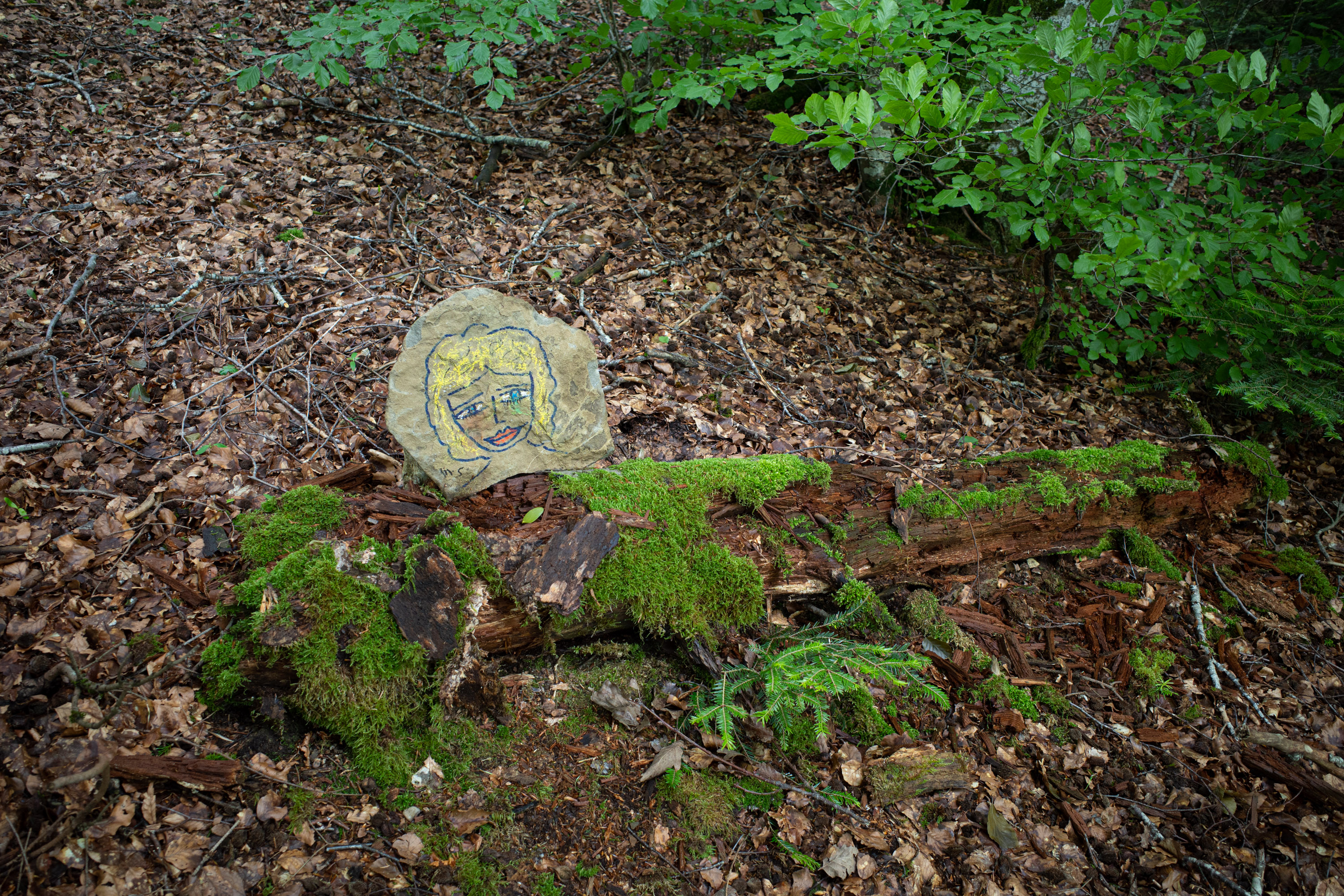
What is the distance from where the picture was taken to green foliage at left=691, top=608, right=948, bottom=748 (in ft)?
8.66

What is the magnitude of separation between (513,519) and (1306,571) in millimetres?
4925

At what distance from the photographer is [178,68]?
6.08 meters

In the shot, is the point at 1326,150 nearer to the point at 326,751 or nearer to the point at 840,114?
the point at 840,114

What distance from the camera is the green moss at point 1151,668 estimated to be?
11.7 ft

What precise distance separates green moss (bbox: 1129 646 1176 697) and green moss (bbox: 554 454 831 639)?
7.12 feet

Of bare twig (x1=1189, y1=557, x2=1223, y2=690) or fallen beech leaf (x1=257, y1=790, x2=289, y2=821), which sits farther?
bare twig (x1=1189, y1=557, x2=1223, y2=690)

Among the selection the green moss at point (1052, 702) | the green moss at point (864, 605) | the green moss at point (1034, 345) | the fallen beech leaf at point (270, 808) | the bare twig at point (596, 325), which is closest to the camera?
the fallen beech leaf at point (270, 808)

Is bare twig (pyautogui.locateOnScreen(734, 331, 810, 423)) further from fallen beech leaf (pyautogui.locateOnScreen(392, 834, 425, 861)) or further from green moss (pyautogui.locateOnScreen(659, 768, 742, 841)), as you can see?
fallen beech leaf (pyautogui.locateOnScreen(392, 834, 425, 861))

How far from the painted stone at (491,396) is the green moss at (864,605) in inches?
53.1

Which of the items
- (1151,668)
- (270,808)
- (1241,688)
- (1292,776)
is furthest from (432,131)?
(1292,776)

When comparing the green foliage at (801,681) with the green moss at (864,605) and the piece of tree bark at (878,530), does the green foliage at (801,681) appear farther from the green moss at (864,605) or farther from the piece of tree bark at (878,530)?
the piece of tree bark at (878,530)

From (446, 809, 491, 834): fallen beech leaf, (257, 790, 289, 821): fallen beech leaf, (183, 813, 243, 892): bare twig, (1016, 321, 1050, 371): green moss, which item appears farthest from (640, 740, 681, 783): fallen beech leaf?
(1016, 321, 1050, 371): green moss

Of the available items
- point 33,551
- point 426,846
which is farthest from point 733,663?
point 33,551

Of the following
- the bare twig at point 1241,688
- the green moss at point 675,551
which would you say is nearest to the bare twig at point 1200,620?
the bare twig at point 1241,688
